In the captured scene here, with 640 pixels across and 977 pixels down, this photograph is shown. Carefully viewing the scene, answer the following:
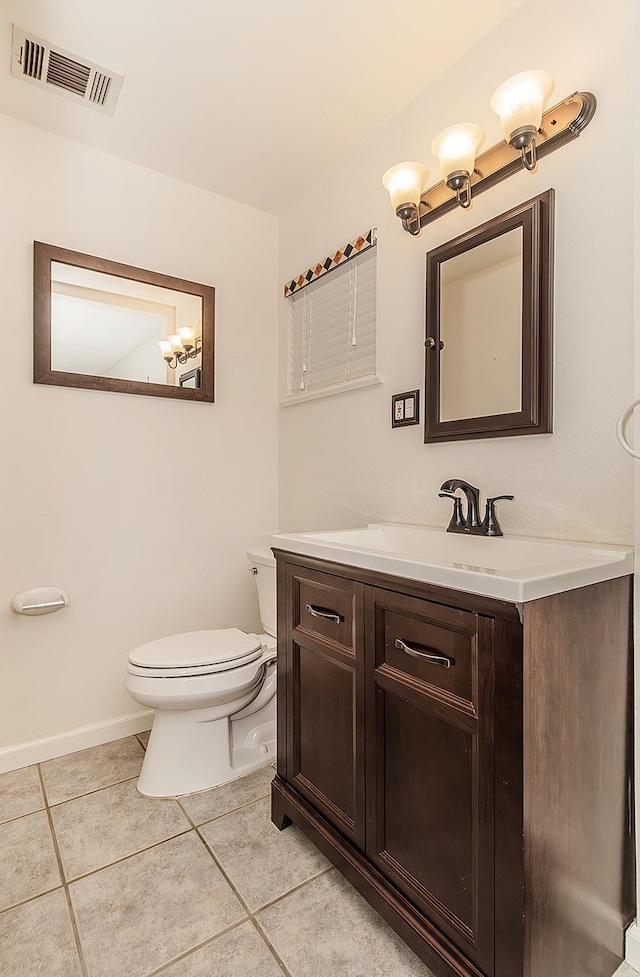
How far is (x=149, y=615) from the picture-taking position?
2.29 metres

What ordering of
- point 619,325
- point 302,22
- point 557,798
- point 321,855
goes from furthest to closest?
1. point 302,22
2. point 321,855
3. point 619,325
4. point 557,798

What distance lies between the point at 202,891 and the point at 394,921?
511mm

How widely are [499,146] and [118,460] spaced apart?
5.83ft

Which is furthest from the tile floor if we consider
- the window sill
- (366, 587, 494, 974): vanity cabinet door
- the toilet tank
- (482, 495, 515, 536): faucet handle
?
the window sill

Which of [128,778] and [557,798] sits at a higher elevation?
[557,798]

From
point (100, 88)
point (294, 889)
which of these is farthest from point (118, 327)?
point (294, 889)

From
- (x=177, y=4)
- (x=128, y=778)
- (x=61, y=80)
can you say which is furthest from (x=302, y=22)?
(x=128, y=778)

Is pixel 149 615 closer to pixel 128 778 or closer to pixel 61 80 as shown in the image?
pixel 128 778

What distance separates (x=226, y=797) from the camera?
176 cm

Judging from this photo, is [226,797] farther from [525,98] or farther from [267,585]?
[525,98]

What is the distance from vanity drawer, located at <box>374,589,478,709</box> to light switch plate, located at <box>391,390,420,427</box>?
2.70 feet

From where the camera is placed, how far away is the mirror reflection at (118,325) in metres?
2.07

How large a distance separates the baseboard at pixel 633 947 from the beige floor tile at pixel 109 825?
1181 mm

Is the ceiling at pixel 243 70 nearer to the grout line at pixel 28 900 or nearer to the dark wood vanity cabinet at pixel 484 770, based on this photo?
the dark wood vanity cabinet at pixel 484 770
